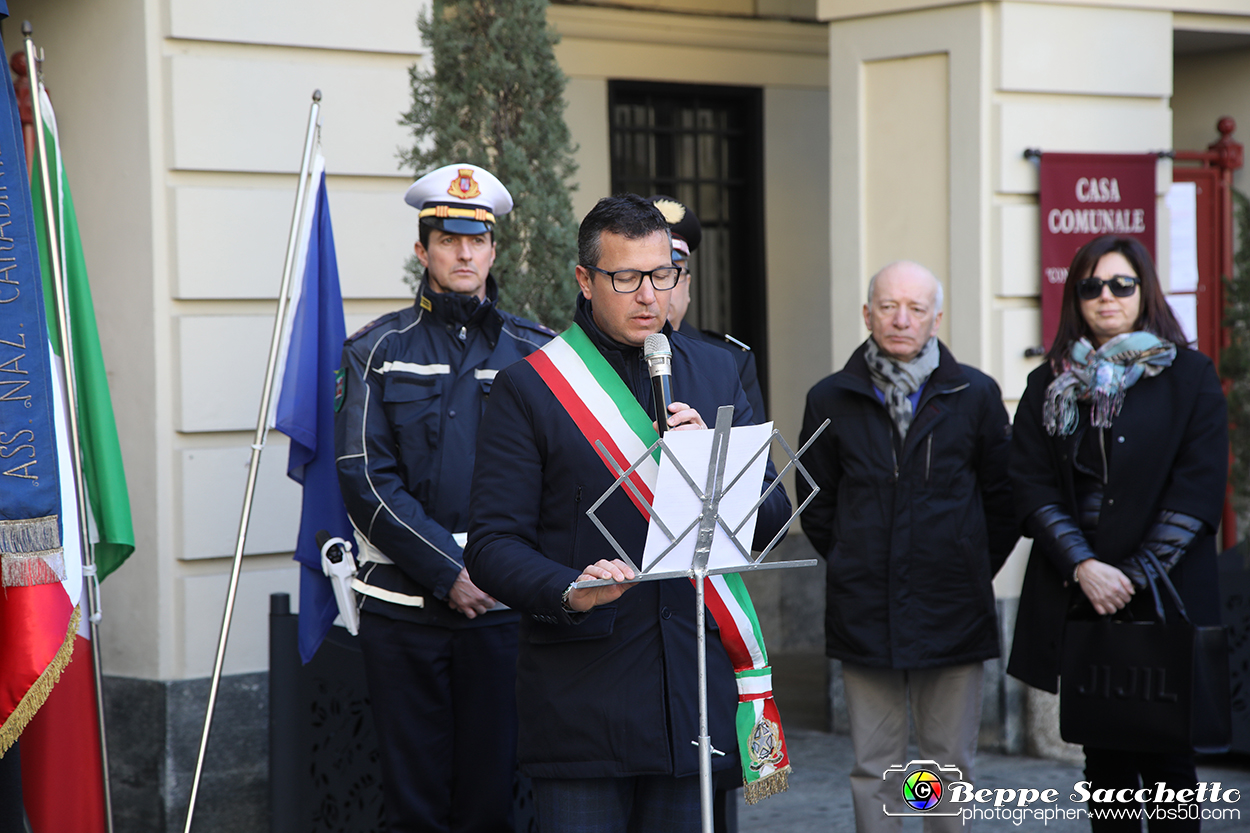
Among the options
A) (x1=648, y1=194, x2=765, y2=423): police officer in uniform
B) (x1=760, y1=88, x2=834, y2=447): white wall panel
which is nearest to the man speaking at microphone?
(x1=648, y1=194, x2=765, y2=423): police officer in uniform

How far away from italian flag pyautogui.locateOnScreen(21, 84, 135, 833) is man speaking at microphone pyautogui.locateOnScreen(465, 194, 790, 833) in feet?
4.72

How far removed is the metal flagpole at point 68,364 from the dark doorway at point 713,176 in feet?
15.3

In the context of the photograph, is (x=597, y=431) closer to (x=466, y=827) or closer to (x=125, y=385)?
(x=466, y=827)

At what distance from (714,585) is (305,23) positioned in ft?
10.3

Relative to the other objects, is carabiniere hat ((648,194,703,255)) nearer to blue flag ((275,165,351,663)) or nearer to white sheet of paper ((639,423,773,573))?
blue flag ((275,165,351,663))

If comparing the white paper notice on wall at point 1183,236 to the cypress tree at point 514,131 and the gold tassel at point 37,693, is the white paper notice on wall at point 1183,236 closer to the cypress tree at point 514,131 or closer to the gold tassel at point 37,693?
the cypress tree at point 514,131

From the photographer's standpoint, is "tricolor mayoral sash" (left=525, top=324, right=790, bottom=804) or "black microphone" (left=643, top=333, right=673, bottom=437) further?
"tricolor mayoral sash" (left=525, top=324, right=790, bottom=804)

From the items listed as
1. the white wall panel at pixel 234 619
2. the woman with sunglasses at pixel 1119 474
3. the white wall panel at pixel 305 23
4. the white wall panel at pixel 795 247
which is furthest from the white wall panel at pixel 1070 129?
the white wall panel at pixel 234 619

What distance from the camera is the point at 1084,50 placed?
6438mm

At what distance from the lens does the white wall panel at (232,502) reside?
4.93 meters

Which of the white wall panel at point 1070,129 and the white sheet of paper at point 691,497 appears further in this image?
the white wall panel at point 1070,129

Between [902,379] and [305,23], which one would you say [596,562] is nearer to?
[902,379]

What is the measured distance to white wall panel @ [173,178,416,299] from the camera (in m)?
4.93

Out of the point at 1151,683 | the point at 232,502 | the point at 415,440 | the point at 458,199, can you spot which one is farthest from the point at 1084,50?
the point at 232,502
